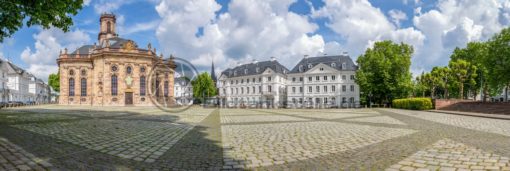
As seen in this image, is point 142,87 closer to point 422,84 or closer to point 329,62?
point 329,62

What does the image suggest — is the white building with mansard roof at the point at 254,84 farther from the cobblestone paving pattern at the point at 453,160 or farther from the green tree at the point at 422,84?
the cobblestone paving pattern at the point at 453,160

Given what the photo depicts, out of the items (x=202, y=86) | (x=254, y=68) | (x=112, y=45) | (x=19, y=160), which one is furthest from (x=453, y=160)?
(x=202, y=86)

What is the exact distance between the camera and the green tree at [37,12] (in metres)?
9.89

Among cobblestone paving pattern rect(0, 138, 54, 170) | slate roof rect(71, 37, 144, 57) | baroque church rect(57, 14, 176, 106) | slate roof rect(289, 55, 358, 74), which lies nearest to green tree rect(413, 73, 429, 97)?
slate roof rect(289, 55, 358, 74)

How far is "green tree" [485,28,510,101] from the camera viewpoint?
31422 millimetres

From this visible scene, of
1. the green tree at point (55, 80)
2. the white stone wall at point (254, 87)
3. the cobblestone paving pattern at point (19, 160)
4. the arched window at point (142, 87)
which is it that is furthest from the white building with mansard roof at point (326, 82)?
the green tree at point (55, 80)

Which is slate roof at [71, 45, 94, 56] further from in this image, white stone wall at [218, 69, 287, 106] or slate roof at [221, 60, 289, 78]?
slate roof at [221, 60, 289, 78]

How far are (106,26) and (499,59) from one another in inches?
3065

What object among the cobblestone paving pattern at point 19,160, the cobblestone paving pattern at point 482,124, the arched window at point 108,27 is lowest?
the cobblestone paving pattern at point 482,124

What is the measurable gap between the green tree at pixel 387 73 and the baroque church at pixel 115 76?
3679 cm

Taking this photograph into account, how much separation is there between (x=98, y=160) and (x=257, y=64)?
6807 cm

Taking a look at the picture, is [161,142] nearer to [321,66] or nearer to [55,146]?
[55,146]

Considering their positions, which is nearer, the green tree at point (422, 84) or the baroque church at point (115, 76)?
the green tree at point (422, 84)

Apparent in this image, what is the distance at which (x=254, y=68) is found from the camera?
71.8 metres
